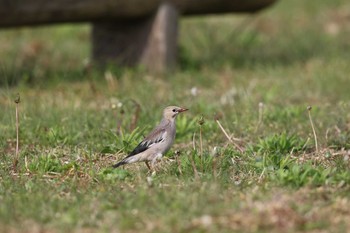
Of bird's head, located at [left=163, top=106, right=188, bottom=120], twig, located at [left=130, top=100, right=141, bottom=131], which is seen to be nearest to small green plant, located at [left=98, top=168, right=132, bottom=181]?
bird's head, located at [left=163, top=106, right=188, bottom=120]

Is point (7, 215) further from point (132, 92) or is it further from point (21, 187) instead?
point (132, 92)

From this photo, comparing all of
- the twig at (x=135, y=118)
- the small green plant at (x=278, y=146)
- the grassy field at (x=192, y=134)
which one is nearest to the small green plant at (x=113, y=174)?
the grassy field at (x=192, y=134)

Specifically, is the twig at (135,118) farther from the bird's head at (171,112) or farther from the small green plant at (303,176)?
the small green plant at (303,176)

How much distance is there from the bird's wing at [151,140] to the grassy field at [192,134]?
152 millimetres

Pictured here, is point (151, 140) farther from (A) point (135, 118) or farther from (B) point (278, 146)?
(A) point (135, 118)

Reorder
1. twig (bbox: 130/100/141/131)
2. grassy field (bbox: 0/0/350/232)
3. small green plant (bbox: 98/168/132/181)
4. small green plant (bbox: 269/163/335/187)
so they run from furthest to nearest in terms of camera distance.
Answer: twig (bbox: 130/100/141/131), small green plant (bbox: 98/168/132/181), small green plant (bbox: 269/163/335/187), grassy field (bbox: 0/0/350/232)

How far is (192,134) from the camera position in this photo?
7.21 meters

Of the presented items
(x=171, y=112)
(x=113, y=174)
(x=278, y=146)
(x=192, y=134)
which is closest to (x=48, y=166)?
(x=113, y=174)

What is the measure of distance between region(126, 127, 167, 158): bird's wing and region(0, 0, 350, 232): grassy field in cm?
15

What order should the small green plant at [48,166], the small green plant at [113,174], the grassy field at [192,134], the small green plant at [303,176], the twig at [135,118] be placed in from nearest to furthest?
1. the grassy field at [192,134]
2. the small green plant at [303,176]
3. the small green plant at [113,174]
4. the small green plant at [48,166]
5. the twig at [135,118]

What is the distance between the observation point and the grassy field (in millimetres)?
4668

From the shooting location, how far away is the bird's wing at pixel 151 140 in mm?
5992

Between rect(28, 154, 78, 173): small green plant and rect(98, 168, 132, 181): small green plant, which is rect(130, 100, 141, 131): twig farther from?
rect(98, 168, 132, 181): small green plant

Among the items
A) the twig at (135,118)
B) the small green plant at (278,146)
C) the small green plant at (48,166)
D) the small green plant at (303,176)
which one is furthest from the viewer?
the twig at (135,118)
